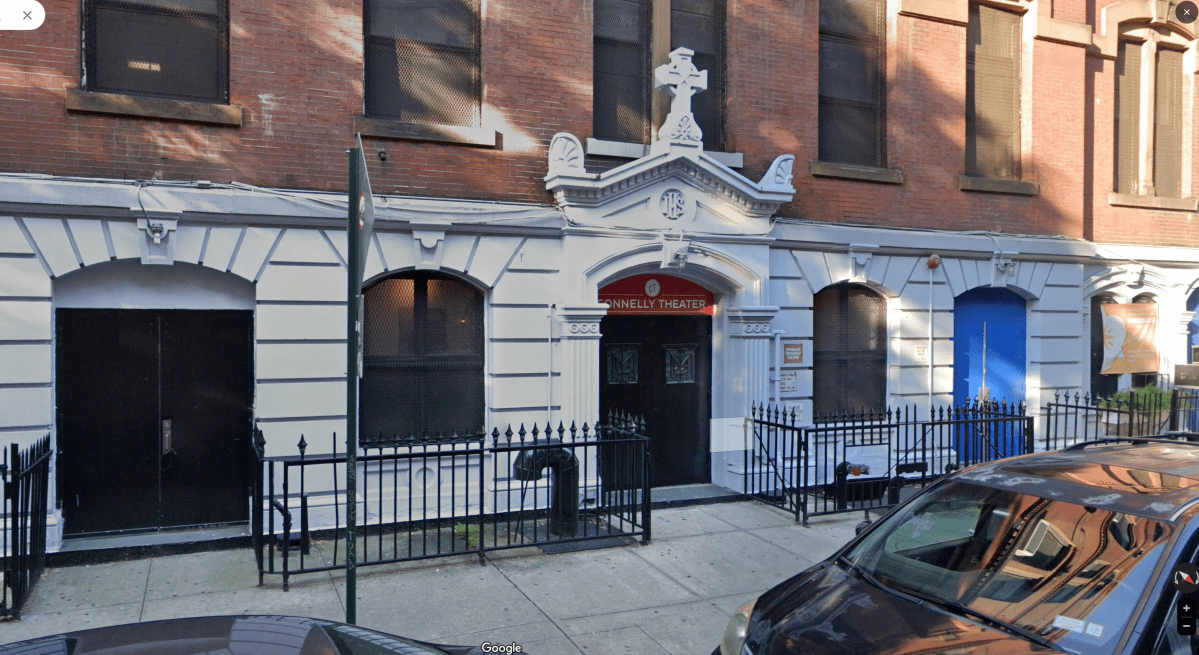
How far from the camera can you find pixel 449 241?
946 cm

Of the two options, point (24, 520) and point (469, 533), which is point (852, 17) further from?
point (24, 520)

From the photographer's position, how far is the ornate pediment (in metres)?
9.84

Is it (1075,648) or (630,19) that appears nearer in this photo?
(1075,648)

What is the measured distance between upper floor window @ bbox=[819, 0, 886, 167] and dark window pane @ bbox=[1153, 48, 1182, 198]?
6.09m

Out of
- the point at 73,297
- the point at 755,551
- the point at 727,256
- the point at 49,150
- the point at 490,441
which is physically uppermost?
the point at 49,150

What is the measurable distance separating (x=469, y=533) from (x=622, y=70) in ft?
20.1

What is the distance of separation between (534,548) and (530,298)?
9.94 feet

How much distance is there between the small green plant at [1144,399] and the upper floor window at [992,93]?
13.1 ft

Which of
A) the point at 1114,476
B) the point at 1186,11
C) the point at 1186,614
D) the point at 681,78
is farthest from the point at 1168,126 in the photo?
the point at 1186,614

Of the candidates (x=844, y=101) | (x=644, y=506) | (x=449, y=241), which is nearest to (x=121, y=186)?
(x=449, y=241)

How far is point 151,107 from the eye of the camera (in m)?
8.24

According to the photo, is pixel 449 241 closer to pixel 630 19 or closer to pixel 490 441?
pixel 490 441

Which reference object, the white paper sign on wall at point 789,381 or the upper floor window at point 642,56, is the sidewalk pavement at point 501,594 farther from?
the upper floor window at point 642,56

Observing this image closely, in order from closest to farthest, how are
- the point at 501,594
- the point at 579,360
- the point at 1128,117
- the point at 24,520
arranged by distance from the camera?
the point at 24,520
the point at 501,594
the point at 579,360
the point at 1128,117
